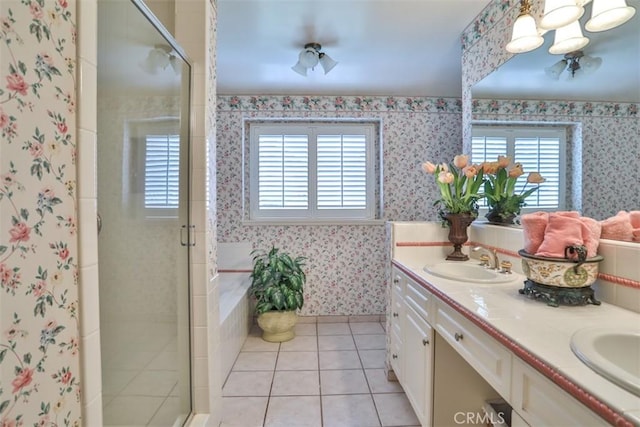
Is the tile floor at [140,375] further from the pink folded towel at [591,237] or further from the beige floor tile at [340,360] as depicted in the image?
the pink folded towel at [591,237]

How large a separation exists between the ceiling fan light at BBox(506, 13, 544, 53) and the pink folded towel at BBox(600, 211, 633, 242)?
0.85 m

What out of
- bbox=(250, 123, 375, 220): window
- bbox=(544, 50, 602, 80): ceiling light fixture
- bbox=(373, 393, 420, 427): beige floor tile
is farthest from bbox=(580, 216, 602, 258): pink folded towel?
bbox=(250, 123, 375, 220): window

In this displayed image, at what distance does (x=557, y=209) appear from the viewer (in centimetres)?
140

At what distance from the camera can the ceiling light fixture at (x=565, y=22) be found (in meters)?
1.08

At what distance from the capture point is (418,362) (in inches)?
58.2

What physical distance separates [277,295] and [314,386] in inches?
31.6

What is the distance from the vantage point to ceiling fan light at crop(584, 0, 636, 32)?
41.5 inches

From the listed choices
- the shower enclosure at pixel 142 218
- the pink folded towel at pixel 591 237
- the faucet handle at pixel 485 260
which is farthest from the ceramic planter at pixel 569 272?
the shower enclosure at pixel 142 218

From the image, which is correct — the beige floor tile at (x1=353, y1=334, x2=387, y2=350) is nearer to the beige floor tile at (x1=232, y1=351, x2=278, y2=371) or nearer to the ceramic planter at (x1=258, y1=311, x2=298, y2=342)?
the ceramic planter at (x1=258, y1=311, x2=298, y2=342)

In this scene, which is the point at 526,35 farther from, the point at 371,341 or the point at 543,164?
the point at 371,341

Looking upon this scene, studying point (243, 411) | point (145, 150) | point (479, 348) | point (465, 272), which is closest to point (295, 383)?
point (243, 411)

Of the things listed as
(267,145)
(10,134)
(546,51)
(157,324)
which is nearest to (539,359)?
(10,134)

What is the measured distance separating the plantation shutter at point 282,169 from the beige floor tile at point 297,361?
142 cm

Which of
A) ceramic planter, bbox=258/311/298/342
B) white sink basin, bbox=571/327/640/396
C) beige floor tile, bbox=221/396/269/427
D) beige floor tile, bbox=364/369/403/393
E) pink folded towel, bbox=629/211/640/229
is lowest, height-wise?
beige floor tile, bbox=221/396/269/427
